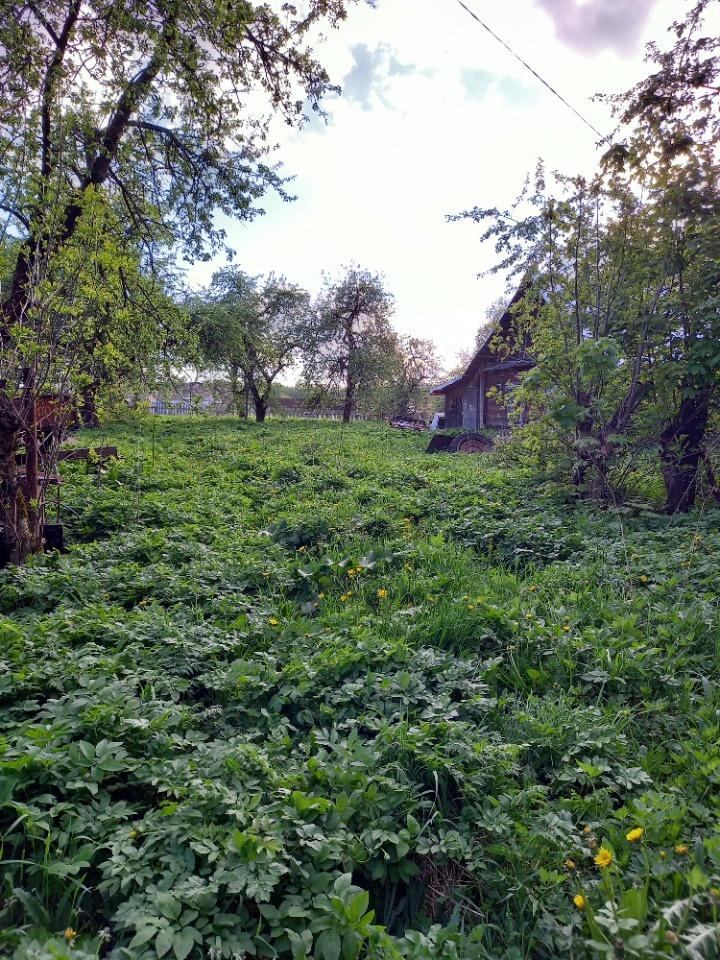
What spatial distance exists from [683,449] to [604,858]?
5.38 meters

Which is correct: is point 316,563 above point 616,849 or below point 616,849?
above

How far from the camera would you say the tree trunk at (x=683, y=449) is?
19.5 ft

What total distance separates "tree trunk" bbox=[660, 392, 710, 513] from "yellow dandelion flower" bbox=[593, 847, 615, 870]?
4991 mm

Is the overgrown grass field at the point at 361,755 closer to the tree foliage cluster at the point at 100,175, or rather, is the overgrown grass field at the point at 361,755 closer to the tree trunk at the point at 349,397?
the tree foliage cluster at the point at 100,175

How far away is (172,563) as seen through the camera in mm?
4410

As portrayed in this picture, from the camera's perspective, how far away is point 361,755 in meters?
2.10

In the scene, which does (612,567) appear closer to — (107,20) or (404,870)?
(404,870)

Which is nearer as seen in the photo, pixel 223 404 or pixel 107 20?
pixel 107 20

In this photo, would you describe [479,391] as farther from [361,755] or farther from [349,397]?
[361,755]

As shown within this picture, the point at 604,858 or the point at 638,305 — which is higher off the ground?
the point at 638,305

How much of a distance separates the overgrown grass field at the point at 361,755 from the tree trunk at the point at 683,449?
1581 mm

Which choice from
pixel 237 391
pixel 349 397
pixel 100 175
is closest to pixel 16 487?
pixel 100 175

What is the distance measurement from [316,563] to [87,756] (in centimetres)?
251

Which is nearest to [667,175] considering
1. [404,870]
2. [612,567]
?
[612,567]
